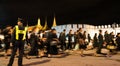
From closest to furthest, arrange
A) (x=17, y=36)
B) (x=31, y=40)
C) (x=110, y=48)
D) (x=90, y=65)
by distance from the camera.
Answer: (x=17, y=36) → (x=90, y=65) → (x=31, y=40) → (x=110, y=48)

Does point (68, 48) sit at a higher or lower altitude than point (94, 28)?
lower

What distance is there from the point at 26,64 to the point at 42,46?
4.32m

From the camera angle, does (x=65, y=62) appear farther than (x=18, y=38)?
Yes

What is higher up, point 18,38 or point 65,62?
point 18,38

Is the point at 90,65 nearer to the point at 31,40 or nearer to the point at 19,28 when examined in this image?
the point at 19,28

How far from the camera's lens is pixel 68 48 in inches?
742

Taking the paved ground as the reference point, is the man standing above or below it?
above

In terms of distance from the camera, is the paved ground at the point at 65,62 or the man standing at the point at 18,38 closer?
the man standing at the point at 18,38

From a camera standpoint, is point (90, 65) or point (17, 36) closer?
point (17, 36)

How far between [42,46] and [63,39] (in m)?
4.59

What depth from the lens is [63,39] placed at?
18.4 metres

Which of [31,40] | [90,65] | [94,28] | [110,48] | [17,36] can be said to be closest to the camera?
Result: [17,36]

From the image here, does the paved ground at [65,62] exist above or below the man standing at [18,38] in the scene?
below

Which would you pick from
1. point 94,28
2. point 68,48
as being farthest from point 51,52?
point 94,28
